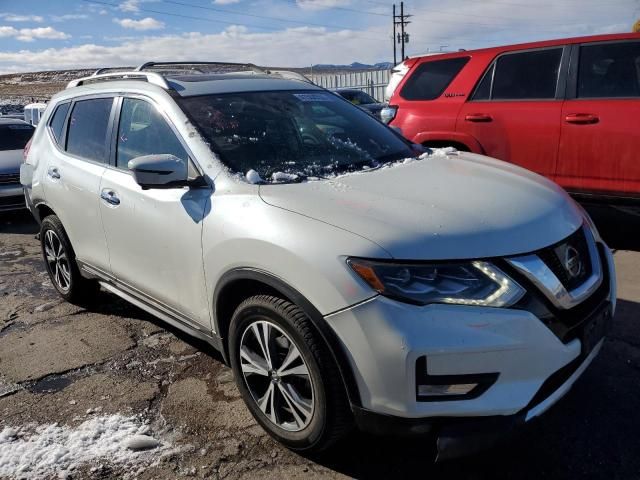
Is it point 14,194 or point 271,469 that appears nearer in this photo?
point 271,469

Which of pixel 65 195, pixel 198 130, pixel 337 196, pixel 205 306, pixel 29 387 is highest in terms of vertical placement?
pixel 198 130

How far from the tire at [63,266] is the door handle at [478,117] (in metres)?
3.85

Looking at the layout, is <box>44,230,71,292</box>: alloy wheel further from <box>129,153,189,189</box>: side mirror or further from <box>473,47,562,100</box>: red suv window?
<box>473,47,562,100</box>: red suv window

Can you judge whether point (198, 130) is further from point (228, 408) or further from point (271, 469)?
point (271, 469)

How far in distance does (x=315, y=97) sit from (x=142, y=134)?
114 centimetres

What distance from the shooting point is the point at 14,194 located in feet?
27.1

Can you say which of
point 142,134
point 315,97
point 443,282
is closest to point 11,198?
point 142,134

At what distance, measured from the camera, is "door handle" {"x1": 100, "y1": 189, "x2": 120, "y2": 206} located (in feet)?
11.2

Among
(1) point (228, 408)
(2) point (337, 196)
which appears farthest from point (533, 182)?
(1) point (228, 408)

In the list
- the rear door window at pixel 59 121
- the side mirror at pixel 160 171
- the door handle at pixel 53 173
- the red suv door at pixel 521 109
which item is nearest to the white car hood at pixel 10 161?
the rear door window at pixel 59 121

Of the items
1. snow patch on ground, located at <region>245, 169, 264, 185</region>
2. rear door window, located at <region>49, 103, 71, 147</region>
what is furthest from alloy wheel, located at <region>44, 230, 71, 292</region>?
snow patch on ground, located at <region>245, 169, 264, 185</region>

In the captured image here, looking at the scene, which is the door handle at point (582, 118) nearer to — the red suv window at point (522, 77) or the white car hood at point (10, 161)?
the red suv window at point (522, 77)

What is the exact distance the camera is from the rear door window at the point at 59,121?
4.45 meters

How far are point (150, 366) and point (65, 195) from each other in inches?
57.1
